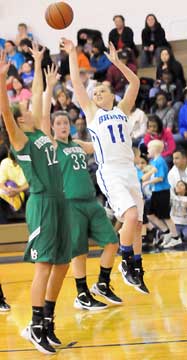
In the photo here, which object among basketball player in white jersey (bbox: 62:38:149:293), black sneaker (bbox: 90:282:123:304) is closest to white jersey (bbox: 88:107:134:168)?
basketball player in white jersey (bbox: 62:38:149:293)

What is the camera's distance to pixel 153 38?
1431cm

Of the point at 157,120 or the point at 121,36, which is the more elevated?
the point at 121,36

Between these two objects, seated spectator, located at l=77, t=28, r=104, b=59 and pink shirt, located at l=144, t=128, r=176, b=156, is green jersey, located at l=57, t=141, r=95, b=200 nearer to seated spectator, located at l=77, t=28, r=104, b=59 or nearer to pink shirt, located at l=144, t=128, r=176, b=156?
pink shirt, located at l=144, t=128, r=176, b=156

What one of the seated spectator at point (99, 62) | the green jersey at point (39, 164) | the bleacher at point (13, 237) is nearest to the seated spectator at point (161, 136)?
the bleacher at point (13, 237)

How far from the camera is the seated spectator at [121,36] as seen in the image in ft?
47.5

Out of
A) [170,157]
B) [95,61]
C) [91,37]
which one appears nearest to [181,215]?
[170,157]

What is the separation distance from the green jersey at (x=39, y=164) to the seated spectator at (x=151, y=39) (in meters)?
8.98

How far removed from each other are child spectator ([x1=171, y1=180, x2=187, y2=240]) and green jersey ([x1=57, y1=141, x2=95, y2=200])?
4.07 metres

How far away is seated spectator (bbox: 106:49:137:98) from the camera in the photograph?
43.9ft

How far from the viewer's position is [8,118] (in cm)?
523

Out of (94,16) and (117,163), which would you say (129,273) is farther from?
(94,16)

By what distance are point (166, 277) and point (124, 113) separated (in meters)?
1.98

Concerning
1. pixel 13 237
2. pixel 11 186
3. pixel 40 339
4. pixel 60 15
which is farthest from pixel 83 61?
pixel 40 339

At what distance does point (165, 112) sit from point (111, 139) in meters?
5.75
